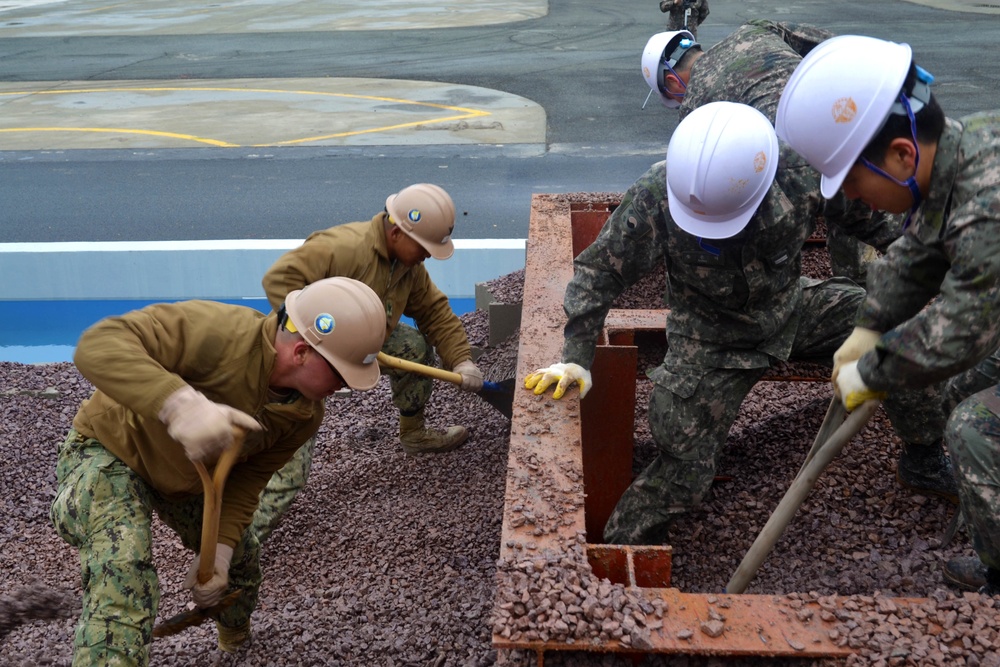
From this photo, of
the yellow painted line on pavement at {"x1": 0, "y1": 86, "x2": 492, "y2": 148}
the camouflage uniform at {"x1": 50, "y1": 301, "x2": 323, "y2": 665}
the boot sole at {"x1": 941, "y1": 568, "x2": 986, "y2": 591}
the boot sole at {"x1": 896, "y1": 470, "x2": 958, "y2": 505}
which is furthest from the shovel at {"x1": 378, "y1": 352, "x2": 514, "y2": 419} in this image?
the yellow painted line on pavement at {"x1": 0, "y1": 86, "x2": 492, "y2": 148}

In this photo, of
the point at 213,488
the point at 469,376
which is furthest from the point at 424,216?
the point at 213,488

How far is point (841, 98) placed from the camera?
8.22 ft

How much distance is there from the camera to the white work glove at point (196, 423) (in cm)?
240

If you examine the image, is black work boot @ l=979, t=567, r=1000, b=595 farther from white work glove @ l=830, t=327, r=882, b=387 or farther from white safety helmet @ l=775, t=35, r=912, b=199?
white safety helmet @ l=775, t=35, r=912, b=199

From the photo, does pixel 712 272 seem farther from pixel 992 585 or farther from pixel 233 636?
pixel 233 636

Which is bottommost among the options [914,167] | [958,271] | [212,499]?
[212,499]

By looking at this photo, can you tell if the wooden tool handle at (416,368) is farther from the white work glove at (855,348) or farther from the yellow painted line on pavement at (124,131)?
the yellow painted line on pavement at (124,131)

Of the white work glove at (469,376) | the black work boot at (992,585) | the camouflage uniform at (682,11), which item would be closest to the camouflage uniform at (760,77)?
the white work glove at (469,376)

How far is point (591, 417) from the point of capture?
3730mm

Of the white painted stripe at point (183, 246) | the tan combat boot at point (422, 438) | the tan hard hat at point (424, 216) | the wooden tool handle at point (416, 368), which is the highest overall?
the tan hard hat at point (424, 216)

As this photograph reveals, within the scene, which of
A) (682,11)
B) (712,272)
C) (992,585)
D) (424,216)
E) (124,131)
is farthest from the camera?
(124,131)

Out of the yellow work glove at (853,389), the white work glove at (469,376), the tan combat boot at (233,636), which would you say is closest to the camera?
the yellow work glove at (853,389)

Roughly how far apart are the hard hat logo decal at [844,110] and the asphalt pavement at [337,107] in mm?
6185

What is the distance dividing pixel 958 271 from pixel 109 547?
8.02 ft
